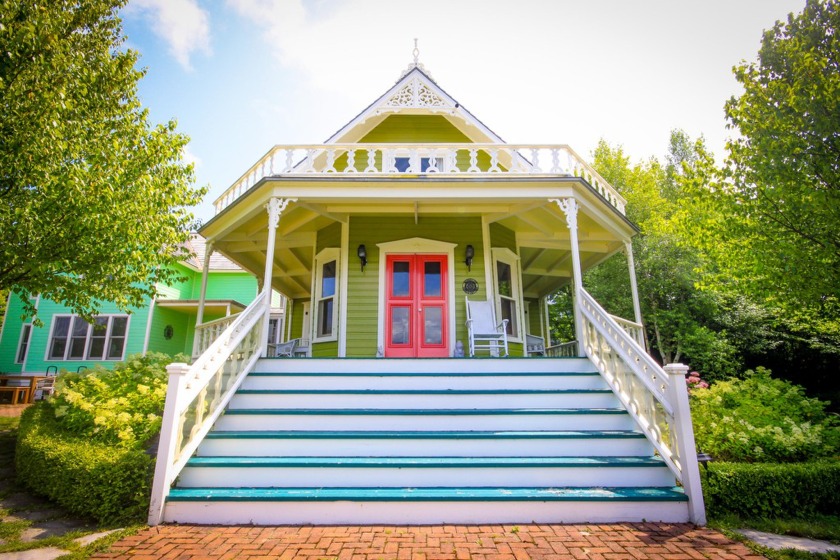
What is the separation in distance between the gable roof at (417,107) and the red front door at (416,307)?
3415 millimetres

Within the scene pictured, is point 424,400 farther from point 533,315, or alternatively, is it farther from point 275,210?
point 533,315

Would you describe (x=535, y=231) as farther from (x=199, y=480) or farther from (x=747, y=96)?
(x=199, y=480)

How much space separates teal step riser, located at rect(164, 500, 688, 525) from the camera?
3631mm

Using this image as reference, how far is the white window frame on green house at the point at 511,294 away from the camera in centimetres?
910

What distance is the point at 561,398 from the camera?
17.0 feet

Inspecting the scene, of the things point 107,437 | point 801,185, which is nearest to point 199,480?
point 107,437

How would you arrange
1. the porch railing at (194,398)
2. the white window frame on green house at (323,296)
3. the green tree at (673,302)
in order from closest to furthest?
the porch railing at (194,398), the white window frame on green house at (323,296), the green tree at (673,302)

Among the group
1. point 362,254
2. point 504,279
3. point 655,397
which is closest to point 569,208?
point 504,279

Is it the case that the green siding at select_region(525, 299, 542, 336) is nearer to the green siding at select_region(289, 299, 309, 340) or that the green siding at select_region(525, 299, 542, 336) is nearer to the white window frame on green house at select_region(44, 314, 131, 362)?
the green siding at select_region(289, 299, 309, 340)

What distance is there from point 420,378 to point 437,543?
2452mm

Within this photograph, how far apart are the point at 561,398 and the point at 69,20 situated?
984 cm

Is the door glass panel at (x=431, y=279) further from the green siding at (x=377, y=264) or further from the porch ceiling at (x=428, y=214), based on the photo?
the porch ceiling at (x=428, y=214)

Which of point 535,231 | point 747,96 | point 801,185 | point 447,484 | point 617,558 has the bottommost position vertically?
point 617,558

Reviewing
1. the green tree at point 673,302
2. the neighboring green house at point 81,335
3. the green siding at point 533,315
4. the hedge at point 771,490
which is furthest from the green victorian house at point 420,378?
the neighboring green house at point 81,335
